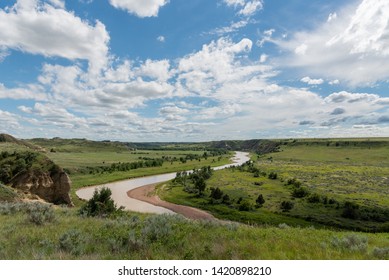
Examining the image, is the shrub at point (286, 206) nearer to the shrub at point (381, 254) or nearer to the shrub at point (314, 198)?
the shrub at point (314, 198)

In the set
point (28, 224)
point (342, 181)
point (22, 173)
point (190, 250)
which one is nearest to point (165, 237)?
point (190, 250)

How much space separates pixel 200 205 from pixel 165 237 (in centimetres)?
4529

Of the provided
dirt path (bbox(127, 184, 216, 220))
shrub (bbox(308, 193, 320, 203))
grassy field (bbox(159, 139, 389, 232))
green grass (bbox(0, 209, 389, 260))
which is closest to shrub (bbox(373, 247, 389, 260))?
green grass (bbox(0, 209, 389, 260))

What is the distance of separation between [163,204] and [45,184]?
22222 mm

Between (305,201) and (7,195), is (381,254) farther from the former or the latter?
(305,201)

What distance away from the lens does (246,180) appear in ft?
264

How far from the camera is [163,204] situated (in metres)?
54.5

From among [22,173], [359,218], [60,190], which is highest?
[22,173]

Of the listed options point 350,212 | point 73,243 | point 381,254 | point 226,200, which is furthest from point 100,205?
point 350,212

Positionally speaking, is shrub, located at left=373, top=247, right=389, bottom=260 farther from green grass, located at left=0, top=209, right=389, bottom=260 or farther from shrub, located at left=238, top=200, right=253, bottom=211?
shrub, located at left=238, top=200, right=253, bottom=211

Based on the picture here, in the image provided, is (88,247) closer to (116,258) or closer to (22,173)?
(116,258)

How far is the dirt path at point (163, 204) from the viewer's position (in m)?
45.7

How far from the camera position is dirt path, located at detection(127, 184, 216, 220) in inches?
1800

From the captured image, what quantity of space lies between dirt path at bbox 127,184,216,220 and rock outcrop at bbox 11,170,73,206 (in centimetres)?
1785
